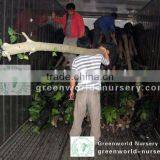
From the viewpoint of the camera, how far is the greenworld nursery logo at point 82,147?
6.09m

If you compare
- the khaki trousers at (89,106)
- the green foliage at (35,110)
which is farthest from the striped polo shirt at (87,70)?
the green foliage at (35,110)

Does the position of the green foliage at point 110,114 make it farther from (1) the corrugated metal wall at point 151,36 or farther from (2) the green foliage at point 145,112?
(1) the corrugated metal wall at point 151,36

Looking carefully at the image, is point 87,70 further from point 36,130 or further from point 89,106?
point 36,130

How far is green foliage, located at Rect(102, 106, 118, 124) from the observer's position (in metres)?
7.76

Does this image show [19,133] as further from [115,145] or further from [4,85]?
[115,145]

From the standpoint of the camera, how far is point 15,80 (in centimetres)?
708

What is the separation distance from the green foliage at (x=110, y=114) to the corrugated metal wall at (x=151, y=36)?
4.70 feet

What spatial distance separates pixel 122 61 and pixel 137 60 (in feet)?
3.38

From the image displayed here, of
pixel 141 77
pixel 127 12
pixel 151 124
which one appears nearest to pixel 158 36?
pixel 141 77

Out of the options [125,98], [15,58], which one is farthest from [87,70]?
[125,98]

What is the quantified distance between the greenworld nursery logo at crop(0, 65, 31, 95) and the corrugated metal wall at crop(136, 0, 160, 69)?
2.87 m

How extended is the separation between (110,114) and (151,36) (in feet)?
9.57

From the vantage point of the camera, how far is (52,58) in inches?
440

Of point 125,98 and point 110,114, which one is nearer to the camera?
point 110,114
